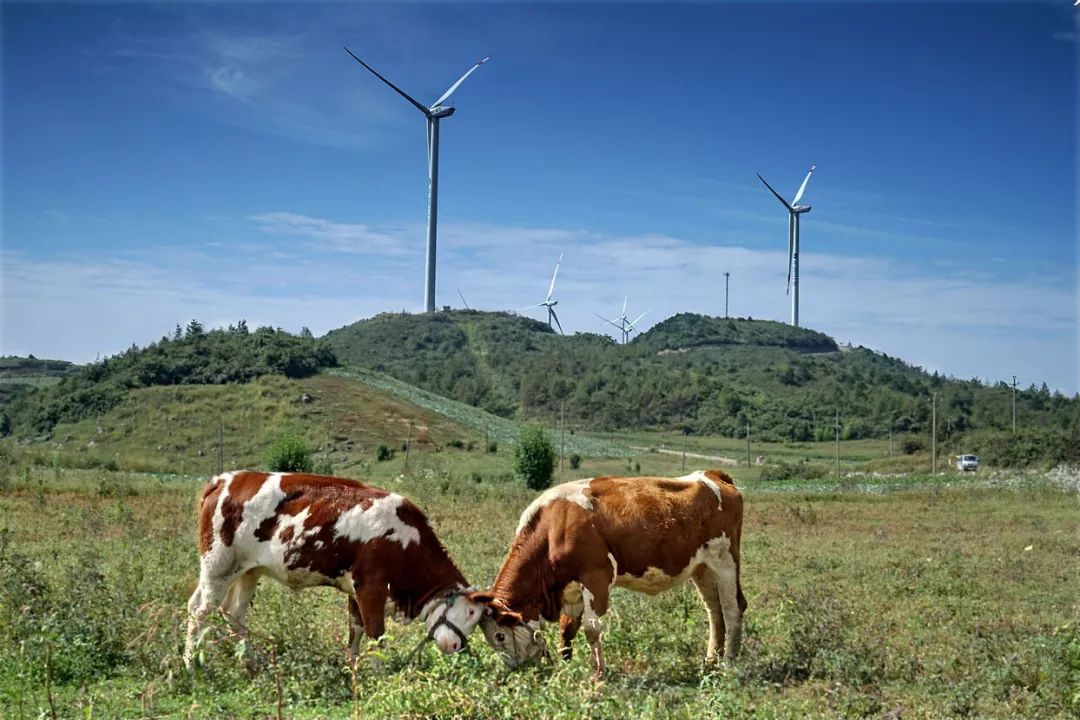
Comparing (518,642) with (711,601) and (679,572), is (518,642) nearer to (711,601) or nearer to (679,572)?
(679,572)

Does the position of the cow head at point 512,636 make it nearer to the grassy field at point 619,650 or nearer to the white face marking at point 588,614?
the grassy field at point 619,650

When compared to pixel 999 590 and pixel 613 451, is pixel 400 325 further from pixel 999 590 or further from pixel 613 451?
pixel 999 590

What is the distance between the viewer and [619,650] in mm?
9445

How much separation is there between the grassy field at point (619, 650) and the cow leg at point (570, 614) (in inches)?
19.0

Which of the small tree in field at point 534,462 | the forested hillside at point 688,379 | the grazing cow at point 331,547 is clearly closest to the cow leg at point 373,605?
the grazing cow at point 331,547

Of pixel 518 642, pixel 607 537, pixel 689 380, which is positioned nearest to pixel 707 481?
pixel 607 537

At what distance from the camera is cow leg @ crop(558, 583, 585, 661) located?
8.81 metres

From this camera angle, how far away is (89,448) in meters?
53.3

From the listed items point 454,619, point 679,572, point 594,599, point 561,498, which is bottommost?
point 454,619

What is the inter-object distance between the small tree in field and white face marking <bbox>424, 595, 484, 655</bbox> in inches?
1191

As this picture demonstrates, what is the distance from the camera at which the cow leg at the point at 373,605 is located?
28.4 feet

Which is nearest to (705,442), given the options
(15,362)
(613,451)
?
(613,451)

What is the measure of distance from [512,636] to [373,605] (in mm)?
1315

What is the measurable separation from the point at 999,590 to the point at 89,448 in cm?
5020
